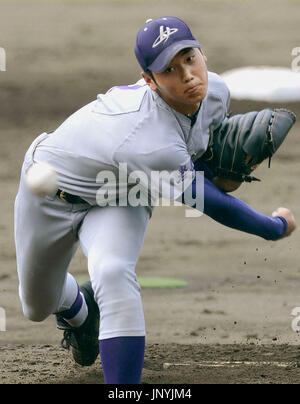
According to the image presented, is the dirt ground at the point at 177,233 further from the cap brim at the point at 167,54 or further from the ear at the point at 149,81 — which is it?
the cap brim at the point at 167,54

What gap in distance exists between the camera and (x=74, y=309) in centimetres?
444

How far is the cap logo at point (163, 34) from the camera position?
3.55m

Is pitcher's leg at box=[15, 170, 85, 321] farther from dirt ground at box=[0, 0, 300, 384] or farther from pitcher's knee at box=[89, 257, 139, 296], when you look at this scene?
dirt ground at box=[0, 0, 300, 384]

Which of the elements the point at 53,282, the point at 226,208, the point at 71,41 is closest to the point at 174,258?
the point at 53,282

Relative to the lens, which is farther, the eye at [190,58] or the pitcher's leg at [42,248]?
the pitcher's leg at [42,248]

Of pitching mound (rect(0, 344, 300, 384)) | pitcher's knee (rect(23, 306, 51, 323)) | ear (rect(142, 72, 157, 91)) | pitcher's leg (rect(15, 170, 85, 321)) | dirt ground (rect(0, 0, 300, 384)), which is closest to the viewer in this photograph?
ear (rect(142, 72, 157, 91))

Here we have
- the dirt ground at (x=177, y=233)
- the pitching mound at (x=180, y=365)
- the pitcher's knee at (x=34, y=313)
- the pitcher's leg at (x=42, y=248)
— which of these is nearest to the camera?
the pitcher's leg at (x=42, y=248)

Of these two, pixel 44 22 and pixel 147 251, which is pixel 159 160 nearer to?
pixel 147 251

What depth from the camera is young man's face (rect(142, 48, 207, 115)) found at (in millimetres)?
3549

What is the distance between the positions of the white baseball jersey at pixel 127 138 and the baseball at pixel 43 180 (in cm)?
3

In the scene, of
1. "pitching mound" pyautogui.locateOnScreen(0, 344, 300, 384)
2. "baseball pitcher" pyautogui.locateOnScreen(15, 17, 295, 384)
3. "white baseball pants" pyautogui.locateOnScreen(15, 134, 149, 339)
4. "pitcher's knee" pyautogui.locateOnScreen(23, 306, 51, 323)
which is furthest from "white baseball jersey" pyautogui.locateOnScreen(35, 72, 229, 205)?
"pitching mound" pyautogui.locateOnScreen(0, 344, 300, 384)

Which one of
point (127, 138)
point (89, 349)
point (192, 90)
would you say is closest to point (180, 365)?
point (89, 349)

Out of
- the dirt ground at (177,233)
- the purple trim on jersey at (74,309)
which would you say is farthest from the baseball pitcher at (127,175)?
the dirt ground at (177,233)

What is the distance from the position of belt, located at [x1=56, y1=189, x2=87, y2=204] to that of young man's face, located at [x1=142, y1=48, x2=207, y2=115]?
1.80 ft
